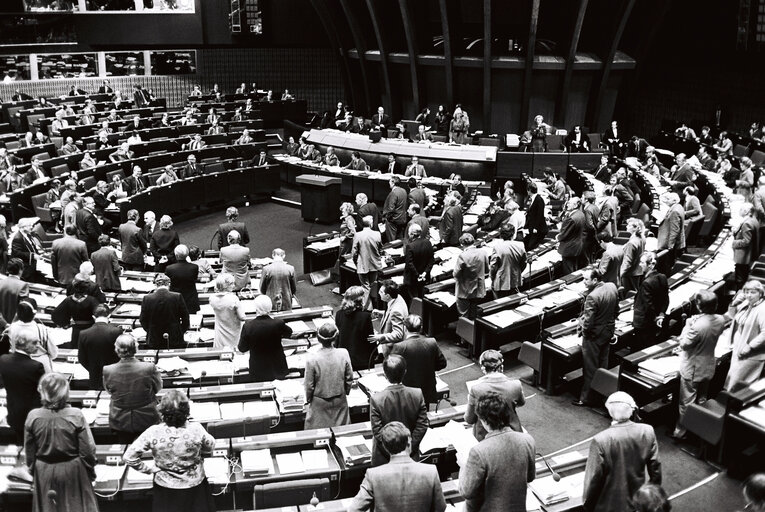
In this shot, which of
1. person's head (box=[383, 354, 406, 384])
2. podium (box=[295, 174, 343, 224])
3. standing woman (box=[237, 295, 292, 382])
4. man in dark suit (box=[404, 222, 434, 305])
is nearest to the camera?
person's head (box=[383, 354, 406, 384])

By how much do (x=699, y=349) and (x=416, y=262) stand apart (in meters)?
4.42

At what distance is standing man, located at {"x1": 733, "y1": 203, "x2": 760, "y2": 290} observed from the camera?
10.3 metres

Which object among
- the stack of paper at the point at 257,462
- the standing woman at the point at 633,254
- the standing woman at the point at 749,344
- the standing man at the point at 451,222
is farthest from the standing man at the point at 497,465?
the standing man at the point at 451,222

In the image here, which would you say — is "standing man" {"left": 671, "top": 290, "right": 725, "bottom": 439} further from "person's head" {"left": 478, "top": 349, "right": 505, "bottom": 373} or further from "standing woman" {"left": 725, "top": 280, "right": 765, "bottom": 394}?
"person's head" {"left": 478, "top": 349, "right": 505, "bottom": 373}

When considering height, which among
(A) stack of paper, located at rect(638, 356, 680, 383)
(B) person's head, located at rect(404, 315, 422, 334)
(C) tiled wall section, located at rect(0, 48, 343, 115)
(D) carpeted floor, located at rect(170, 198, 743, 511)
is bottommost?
(D) carpeted floor, located at rect(170, 198, 743, 511)

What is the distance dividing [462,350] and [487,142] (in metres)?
12.0

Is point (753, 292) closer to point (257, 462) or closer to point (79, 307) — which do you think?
point (257, 462)

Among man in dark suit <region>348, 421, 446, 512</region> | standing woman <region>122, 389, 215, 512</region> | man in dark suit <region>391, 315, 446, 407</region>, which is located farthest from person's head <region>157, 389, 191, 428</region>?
man in dark suit <region>391, 315, 446, 407</region>

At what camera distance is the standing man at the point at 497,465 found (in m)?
4.53

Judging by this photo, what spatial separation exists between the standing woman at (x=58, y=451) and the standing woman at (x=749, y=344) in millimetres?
5767

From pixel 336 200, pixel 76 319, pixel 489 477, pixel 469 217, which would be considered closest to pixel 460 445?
pixel 489 477

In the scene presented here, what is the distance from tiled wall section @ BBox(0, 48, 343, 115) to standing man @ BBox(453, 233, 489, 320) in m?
24.0

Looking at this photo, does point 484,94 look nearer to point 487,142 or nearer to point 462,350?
point 487,142

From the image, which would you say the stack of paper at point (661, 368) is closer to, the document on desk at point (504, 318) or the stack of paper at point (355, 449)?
the document on desk at point (504, 318)
